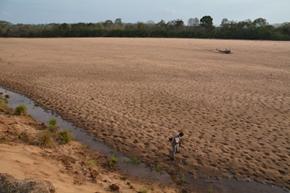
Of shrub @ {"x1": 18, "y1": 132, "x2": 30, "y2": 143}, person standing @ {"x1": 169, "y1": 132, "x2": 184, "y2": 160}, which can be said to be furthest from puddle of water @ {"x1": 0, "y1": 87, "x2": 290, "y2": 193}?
shrub @ {"x1": 18, "y1": 132, "x2": 30, "y2": 143}

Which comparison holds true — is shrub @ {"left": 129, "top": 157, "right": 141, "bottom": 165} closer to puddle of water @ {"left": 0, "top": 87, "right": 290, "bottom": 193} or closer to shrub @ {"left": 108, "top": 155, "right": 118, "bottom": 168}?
puddle of water @ {"left": 0, "top": 87, "right": 290, "bottom": 193}

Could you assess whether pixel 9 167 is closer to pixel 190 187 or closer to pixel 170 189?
pixel 170 189

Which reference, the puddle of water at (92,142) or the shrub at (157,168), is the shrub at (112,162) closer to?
the puddle of water at (92,142)

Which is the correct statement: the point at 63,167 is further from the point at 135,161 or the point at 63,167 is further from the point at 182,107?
the point at 182,107

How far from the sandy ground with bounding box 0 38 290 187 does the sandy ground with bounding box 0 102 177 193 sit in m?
1.55

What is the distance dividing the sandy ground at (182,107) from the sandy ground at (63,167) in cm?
155

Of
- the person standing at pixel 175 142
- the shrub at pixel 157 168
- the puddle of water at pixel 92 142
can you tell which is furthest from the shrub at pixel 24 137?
the person standing at pixel 175 142

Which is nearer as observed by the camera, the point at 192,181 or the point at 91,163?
the point at 192,181

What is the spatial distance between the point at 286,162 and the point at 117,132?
569cm

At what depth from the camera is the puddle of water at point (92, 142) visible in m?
9.94

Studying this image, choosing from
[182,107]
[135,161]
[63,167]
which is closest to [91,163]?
[63,167]

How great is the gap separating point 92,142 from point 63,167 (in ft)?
10.2

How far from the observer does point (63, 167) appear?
30.6 feet

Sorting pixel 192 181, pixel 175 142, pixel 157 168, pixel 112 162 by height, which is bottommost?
pixel 192 181
